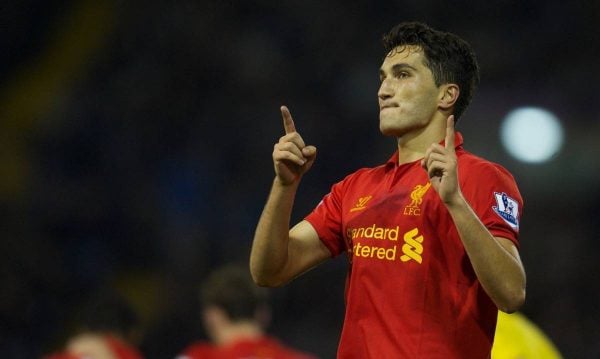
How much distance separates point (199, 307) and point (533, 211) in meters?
3.07

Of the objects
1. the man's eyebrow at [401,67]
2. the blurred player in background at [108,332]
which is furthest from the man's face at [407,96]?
the blurred player in background at [108,332]

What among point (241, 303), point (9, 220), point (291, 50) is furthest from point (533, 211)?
point (241, 303)

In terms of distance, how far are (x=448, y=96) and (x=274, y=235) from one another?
0.67m

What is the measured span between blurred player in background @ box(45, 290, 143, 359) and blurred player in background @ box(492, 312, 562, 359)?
1.61 meters

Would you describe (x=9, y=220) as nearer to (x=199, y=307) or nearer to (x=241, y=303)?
(x=199, y=307)

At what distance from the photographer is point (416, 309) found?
103 inches

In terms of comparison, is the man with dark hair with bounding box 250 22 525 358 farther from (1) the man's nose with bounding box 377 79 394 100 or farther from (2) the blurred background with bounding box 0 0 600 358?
(2) the blurred background with bounding box 0 0 600 358

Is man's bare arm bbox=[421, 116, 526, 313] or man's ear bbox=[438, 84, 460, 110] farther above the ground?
man's ear bbox=[438, 84, 460, 110]

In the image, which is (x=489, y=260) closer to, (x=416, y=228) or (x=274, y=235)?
(x=416, y=228)

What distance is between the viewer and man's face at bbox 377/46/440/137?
2.89 metres

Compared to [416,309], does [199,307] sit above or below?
above

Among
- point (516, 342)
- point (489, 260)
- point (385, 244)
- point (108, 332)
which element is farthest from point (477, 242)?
point (108, 332)

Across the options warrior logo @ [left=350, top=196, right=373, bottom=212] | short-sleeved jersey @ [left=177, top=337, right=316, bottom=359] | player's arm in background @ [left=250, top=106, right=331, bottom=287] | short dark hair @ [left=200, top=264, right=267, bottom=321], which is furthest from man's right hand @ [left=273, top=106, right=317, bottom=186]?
short dark hair @ [left=200, top=264, right=267, bottom=321]

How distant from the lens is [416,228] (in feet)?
8.78
